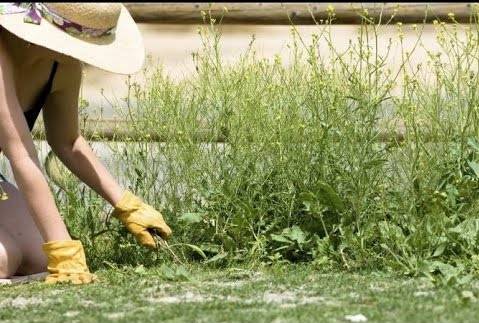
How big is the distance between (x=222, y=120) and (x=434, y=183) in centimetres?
91

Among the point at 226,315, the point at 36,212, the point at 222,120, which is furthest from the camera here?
the point at 222,120

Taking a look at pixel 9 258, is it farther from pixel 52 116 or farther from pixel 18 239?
pixel 52 116

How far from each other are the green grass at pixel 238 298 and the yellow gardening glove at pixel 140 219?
0.56 ft

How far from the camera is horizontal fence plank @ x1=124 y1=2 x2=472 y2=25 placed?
20.8 ft

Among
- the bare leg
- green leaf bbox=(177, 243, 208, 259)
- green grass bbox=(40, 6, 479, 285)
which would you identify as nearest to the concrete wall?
green grass bbox=(40, 6, 479, 285)

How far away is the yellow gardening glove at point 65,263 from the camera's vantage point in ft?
14.4

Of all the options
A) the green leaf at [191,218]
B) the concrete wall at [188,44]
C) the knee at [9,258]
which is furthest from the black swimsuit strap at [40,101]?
the concrete wall at [188,44]

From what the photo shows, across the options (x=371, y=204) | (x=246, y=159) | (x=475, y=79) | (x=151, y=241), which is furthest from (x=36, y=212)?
(x=475, y=79)

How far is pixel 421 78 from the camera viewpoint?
5.27 m

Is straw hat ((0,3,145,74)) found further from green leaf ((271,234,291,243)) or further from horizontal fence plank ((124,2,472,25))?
horizontal fence plank ((124,2,472,25))

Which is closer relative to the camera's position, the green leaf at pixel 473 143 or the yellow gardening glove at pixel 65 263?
the yellow gardening glove at pixel 65 263

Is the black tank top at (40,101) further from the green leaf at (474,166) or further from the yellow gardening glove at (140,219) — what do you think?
the green leaf at (474,166)

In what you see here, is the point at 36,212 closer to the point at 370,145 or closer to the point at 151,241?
the point at 151,241

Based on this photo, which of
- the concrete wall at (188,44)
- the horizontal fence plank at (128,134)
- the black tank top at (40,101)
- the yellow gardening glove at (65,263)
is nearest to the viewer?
the yellow gardening glove at (65,263)
